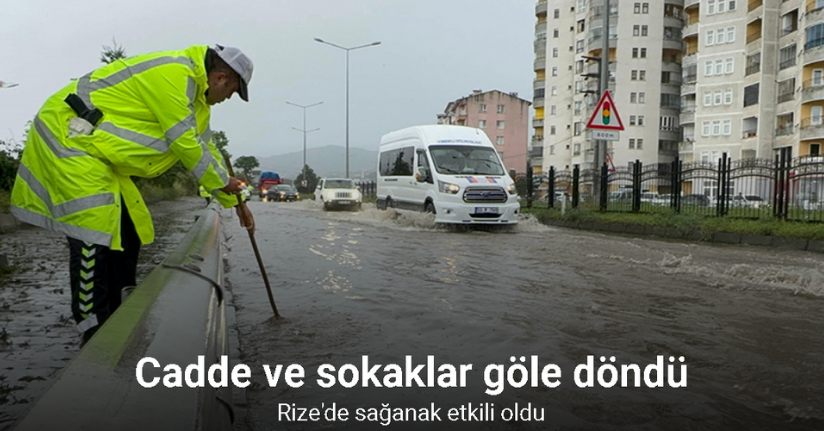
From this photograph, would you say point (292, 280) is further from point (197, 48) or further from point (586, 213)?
point (586, 213)

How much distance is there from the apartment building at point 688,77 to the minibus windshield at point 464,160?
27287 millimetres

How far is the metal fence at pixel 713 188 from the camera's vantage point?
13.1 metres

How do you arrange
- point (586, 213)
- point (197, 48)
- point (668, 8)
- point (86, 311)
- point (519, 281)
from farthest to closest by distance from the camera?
Answer: point (668, 8)
point (586, 213)
point (519, 281)
point (197, 48)
point (86, 311)

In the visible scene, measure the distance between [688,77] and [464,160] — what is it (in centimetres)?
4974

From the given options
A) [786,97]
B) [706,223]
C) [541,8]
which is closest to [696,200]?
[706,223]

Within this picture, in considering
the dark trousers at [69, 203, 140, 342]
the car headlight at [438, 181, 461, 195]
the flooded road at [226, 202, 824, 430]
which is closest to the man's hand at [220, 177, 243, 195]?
the dark trousers at [69, 203, 140, 342]

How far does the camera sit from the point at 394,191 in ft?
58.4

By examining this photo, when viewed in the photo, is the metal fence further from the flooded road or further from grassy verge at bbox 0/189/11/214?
grassy verge at bbox 0/189/11/214

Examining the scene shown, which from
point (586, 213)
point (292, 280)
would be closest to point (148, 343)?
point (292, 280)

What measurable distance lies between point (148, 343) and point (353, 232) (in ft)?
39.0

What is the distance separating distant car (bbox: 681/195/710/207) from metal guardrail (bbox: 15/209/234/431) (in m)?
14.9

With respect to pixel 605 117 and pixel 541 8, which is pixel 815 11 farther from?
pixel 541 8

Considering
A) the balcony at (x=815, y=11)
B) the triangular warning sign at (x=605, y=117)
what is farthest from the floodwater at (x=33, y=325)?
the balcony at (x=815, y=11)

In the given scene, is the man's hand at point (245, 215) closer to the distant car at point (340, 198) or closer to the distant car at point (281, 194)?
the distant car at point (340, 198)
